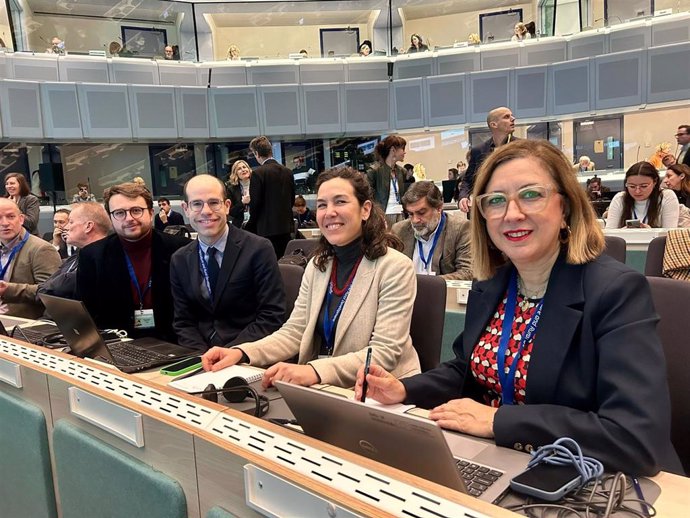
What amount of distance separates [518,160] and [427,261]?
6.67 feet

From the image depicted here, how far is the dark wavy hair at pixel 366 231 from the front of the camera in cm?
200

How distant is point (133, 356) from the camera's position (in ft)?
6.40

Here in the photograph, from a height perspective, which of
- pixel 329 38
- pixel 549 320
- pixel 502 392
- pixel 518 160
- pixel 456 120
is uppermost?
pixel 329 38

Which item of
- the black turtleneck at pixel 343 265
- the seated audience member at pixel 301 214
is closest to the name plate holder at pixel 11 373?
the black turtleneck at pixel 343 265

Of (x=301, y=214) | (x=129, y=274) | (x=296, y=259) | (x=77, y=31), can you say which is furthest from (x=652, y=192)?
(x=77, y=31)

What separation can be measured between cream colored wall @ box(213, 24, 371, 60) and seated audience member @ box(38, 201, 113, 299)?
10.1 meters

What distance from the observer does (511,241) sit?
4.33 ft

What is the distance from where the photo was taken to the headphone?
1.40m

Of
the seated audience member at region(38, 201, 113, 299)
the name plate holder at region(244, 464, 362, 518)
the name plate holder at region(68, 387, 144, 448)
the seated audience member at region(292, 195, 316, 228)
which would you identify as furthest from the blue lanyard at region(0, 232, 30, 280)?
the seated audience member at region(292, 195, 316, 228)

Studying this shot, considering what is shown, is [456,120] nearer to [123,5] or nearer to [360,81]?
[360,81]

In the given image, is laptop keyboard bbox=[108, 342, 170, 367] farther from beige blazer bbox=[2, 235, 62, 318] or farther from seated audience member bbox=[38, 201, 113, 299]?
beige blazer bbox=[2, 235, 62, 318]

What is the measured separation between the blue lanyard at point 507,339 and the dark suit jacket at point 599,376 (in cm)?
5

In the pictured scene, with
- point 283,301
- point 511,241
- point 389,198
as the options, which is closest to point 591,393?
point 511,241

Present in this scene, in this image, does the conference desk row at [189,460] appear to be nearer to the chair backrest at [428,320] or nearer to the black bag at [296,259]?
the chair backrest at [428,320]
